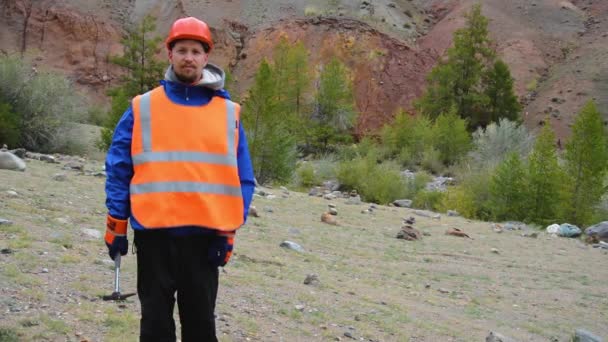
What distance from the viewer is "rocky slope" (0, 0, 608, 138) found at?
52219 mm

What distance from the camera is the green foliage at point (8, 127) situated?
1811 cm

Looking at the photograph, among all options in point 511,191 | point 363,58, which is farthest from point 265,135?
point 363,58

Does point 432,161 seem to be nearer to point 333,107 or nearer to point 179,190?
point 333,107

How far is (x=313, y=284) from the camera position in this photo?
21.1 ft

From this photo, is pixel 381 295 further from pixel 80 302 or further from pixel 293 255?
pixel 80 302

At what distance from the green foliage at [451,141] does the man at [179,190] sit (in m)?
33.3

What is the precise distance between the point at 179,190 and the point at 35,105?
18.9m

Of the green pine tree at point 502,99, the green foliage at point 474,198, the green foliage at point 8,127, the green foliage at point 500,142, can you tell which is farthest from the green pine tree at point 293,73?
the green foliage at point 8,127

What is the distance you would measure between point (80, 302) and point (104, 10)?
5745cm

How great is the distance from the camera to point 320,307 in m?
5.66

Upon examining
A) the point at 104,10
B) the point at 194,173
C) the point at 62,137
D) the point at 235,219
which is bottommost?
the point at 62,137

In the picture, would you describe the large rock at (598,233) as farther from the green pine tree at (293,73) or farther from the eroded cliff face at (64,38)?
the eroded cliff face at (64,38)

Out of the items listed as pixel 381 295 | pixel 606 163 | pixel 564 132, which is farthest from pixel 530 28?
pixel 381 295

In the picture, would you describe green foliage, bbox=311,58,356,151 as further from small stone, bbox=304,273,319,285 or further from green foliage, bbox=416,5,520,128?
small stone, bbox=304,273,319,285
